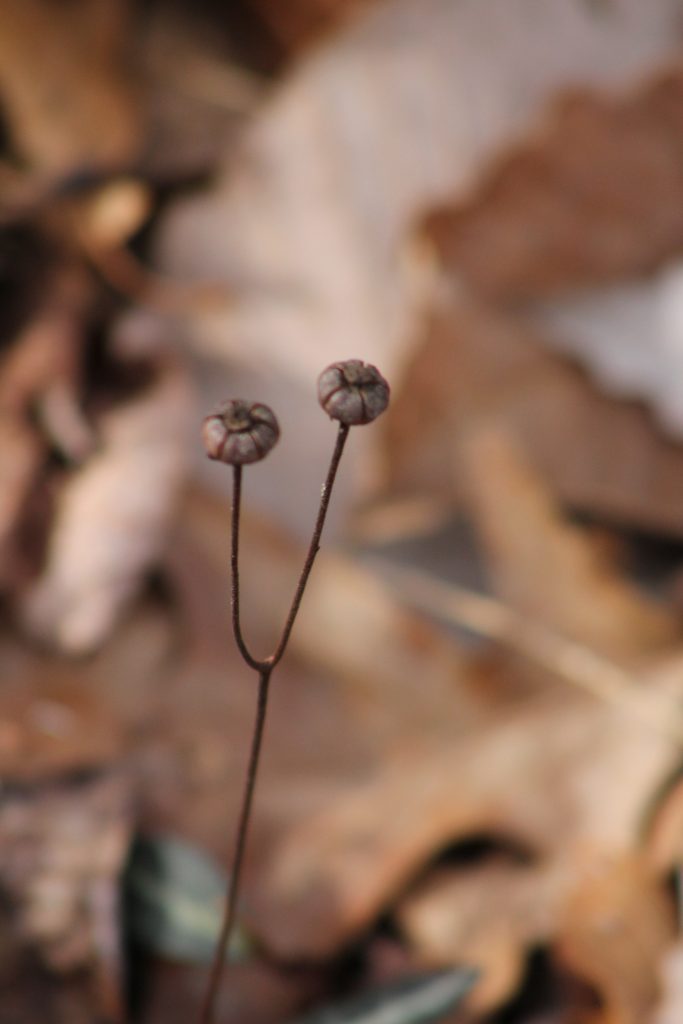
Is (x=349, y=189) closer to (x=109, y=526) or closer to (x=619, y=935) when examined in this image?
(x=109, y=526)

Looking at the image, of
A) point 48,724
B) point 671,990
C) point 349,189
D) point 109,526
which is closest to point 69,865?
point 48,724

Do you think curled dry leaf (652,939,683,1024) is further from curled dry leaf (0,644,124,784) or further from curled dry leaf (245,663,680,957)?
curled dry leaf (0,644,124,784)

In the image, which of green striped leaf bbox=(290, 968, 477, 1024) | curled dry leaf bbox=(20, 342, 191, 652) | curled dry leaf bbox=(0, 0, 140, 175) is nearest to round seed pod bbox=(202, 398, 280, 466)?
green striped leaf bbox=(290, 968, 477, 1024)

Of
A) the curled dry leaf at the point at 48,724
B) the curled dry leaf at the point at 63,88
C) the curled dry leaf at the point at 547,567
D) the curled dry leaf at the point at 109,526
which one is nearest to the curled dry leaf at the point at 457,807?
the curled dry leaf at the point at 547,567

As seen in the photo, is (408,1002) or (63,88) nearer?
(408,1002)

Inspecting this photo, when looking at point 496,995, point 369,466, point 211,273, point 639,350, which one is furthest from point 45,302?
point 496,995

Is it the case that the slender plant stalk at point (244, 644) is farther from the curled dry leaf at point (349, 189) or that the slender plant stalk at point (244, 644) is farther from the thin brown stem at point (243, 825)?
the curled dry leaf at point (349, 189)
